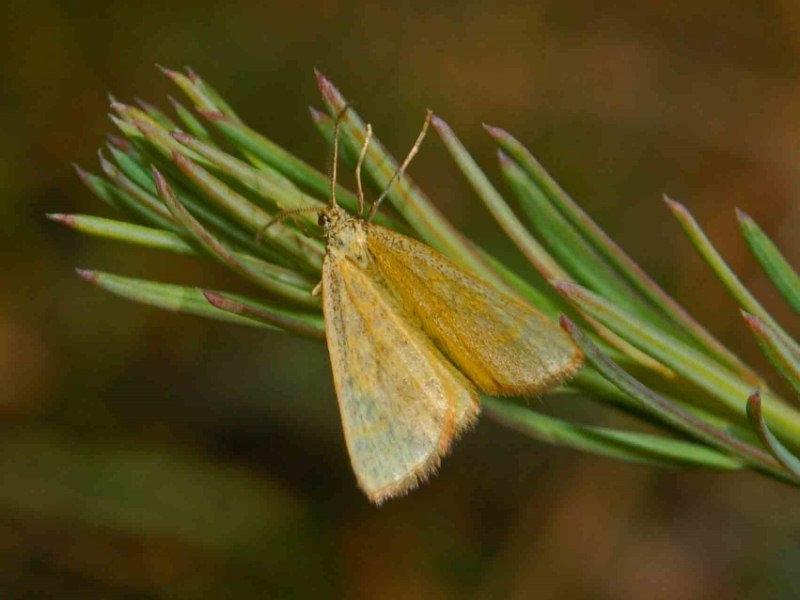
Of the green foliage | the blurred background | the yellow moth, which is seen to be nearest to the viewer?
the green foliage

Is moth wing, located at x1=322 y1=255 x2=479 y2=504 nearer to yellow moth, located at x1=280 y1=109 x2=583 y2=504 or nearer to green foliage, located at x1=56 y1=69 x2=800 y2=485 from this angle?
yellow moth, located at x1=280 y1=109 x2=583 y2=504

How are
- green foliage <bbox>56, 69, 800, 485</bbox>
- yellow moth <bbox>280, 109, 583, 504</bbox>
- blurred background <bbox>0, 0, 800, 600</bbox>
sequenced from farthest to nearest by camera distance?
blurred background <bbox>0, 0, 800, 600</bbox> < yellow moth <bbox>280, 109, 583, 504</bbox> < green foliage <bbox>56, 69, 800, 485</bbox>

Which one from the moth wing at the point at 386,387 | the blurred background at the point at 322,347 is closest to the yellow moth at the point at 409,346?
the moth wing at the point at 386,387

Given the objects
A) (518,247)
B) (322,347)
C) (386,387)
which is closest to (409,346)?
(386,387)

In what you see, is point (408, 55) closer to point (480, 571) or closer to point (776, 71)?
point (776, 71)

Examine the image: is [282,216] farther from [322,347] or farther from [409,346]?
[322,347]

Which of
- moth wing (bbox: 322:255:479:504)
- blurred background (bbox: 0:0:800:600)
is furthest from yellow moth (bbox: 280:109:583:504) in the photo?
blurred background (bbox: 0:0:800:600)

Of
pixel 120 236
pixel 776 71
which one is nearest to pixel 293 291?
pixel 120 236
